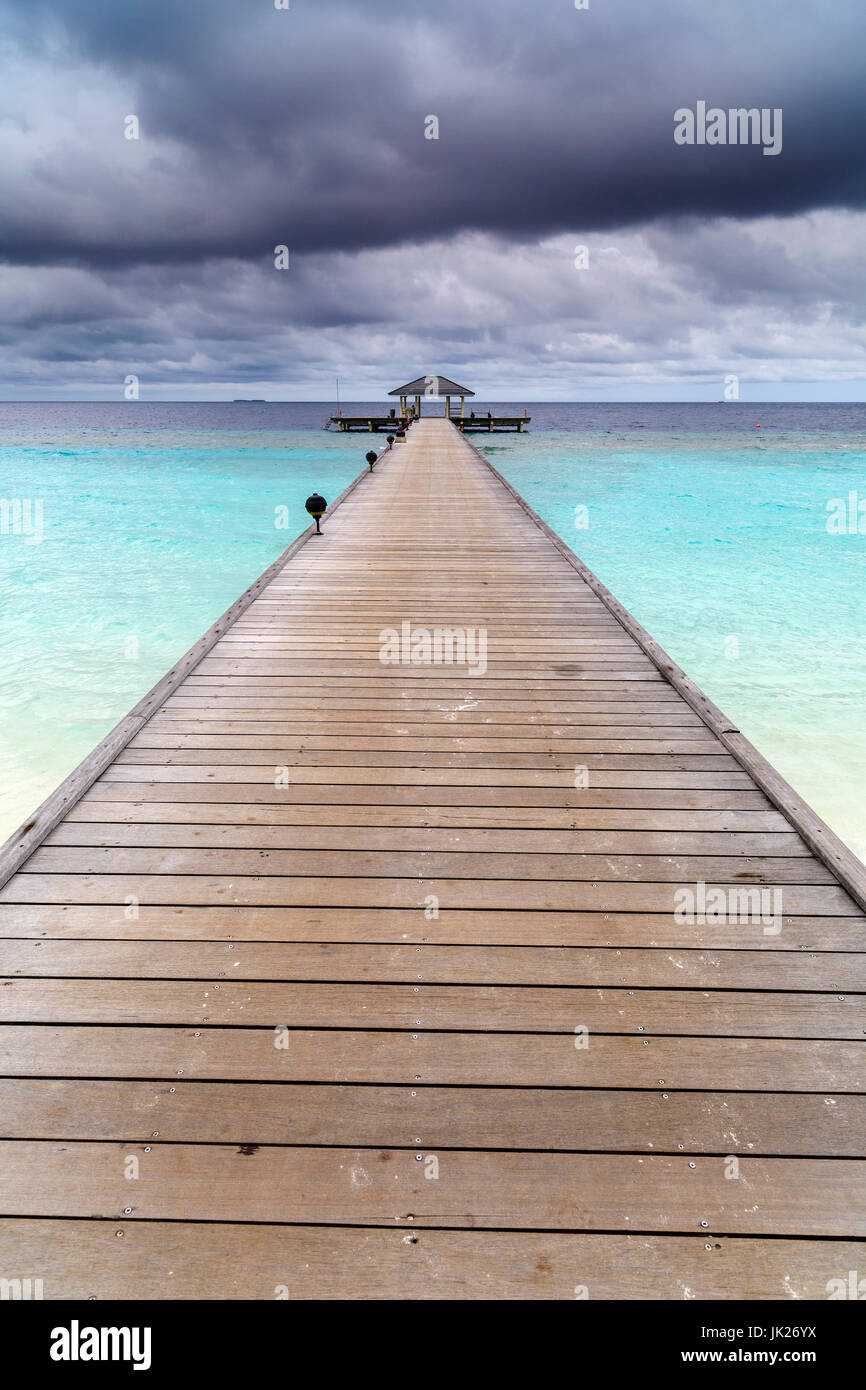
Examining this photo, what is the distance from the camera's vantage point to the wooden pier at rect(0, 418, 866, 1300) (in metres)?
1.55

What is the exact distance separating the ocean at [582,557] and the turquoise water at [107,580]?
1.7 inches

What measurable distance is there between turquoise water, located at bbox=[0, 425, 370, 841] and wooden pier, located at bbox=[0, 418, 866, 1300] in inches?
139

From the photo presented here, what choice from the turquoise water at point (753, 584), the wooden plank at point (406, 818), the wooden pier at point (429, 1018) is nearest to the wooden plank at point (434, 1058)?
the wooden pier at point (429, 1018)

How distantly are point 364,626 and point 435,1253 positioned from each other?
4489mm

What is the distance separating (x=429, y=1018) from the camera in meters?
2.07

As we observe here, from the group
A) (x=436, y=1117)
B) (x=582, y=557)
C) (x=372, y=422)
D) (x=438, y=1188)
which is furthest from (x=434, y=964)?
(x=372, y=422)

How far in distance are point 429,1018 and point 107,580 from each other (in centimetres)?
1509

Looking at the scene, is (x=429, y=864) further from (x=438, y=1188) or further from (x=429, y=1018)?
(x=438, y=1188)

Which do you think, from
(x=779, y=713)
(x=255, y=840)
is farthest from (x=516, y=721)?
(x=779, y=713)

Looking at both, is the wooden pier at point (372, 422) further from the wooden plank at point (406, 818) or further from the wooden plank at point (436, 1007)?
the wooden plank at point (436, 1007)

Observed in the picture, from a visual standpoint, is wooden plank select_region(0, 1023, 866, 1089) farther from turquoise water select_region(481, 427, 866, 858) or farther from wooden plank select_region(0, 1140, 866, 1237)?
turquoise water select_region(481, 427, 866, 858)

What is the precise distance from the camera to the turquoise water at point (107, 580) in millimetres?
7777

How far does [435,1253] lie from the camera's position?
4.99 ft
